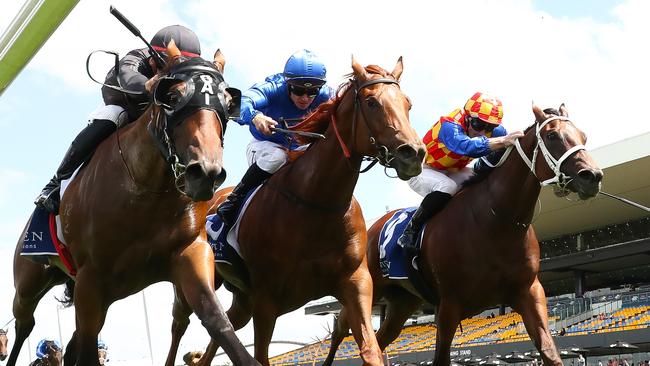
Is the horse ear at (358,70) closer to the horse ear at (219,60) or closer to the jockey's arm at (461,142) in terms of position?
the horse ear at (219,60)

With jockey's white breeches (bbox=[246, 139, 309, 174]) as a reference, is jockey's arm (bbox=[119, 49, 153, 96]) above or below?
above

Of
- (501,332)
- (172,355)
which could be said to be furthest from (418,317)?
(172,355)

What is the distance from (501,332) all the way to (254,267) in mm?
23467

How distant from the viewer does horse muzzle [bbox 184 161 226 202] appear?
14.4ft

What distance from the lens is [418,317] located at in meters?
41.4

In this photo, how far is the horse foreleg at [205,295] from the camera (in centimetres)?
455

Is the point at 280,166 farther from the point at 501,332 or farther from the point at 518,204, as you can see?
the point at 501,332

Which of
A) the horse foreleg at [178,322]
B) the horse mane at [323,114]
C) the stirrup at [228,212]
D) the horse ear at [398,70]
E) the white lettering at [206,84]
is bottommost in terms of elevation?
the horse foreleg at [178,322]

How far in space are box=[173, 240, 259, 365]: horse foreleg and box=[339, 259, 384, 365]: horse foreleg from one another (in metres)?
1.15

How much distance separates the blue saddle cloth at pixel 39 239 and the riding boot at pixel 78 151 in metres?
0.26

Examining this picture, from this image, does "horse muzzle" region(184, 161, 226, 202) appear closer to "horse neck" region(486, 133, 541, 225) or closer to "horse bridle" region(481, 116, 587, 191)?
"horse bridle" region(481, 116, 587, 191)

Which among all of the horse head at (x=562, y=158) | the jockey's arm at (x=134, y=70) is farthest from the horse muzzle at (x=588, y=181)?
the jockey's arm at (x=134, y=70)

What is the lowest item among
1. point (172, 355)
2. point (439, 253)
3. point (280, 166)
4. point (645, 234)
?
point (172, 355)

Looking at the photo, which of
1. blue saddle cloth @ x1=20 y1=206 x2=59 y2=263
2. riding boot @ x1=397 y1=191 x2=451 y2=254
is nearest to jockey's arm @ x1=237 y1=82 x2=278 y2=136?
blue saddle cloth @ x1=20 y1=206 x2=59 y2=263
